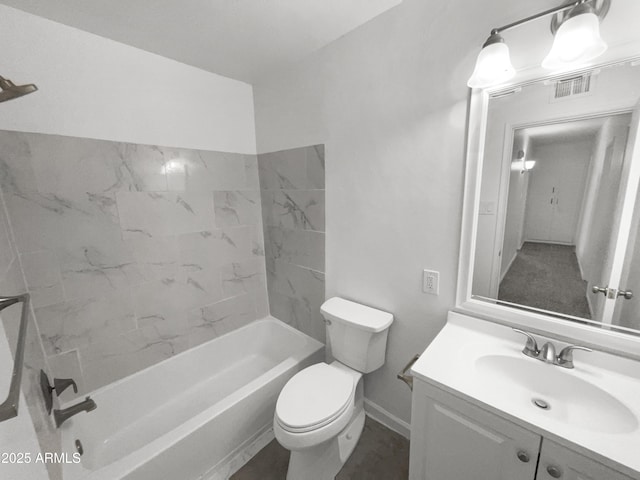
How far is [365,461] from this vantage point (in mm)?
1452

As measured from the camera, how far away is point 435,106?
1202 millimetres

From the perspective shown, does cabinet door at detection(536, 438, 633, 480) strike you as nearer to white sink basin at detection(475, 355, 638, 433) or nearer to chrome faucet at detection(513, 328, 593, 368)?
white sink basin at detection(475, 355, 638, 433)

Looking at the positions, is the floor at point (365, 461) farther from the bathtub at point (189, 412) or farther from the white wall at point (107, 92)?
the white wall at point (107, 92)

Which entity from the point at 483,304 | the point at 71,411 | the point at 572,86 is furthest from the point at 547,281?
the point at 71,411

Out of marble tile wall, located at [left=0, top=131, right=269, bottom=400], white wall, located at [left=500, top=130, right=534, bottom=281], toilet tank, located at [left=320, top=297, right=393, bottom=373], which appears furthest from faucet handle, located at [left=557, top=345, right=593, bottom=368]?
marble tile wall, located at [left=0, top=131, right=269, bottom=400]

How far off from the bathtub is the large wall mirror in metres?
1.33

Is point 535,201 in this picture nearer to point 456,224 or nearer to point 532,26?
point 456,224

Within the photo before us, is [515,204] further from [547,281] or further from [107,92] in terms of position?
[107,92]

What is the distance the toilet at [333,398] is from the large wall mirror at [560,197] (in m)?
0.57

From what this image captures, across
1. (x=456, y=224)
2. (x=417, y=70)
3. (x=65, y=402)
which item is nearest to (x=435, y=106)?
(x=417, y=70)

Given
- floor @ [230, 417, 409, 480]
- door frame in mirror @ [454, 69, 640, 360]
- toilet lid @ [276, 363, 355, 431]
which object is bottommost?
floor @ [230, 417, 409, 480]

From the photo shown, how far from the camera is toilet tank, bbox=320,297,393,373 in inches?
57.6

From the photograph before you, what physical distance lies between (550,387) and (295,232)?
5.26 ft

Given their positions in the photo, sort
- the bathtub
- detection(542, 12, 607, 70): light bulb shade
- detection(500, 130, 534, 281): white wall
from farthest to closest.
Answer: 1. the bathtub
2. detection(500, 130, 534, 281): white wall
3. detection(542, 12, 607, 70): light bulb shade
